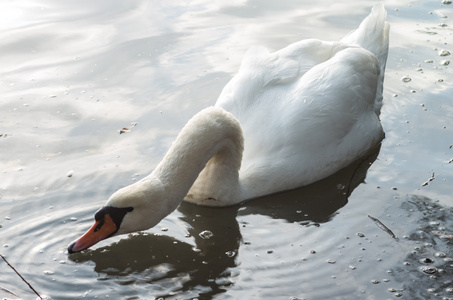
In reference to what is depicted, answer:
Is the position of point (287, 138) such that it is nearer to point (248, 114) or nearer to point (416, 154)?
point (248, 114)

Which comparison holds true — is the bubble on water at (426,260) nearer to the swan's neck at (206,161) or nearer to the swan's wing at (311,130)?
the swan's wing at (311,130)

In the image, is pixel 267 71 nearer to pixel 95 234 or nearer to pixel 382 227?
pixel 382 227

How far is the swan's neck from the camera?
6656mm

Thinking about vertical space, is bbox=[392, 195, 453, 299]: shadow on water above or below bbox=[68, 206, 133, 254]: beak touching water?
below

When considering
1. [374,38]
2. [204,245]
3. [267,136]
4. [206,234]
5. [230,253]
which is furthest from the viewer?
[374,38]

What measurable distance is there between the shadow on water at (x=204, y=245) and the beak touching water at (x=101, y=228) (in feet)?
0.92

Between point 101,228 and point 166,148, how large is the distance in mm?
2158

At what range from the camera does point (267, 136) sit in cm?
752

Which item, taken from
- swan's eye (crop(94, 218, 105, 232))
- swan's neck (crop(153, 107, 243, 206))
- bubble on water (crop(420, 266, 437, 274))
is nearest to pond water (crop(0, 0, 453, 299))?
bubble on water (crop(420, 266, 437, 274))

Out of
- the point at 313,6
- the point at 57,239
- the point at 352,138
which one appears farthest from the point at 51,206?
the point at 313,6

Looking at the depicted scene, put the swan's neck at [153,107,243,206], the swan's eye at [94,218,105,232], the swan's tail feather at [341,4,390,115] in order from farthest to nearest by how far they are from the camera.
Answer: the swan's tail feather at [341,4,390,115] → the swan's neck at [153,107,243,206] → the swan's eye at [94,218,105,232]

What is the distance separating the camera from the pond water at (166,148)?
248 inches

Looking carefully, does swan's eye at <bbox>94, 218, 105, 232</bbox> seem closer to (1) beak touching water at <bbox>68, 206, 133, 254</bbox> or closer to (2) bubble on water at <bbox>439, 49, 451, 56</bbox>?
(1) beak touching water at <bbox>68, 206, 133, 254</bbox>

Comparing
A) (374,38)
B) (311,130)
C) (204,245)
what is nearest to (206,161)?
(204,245)
